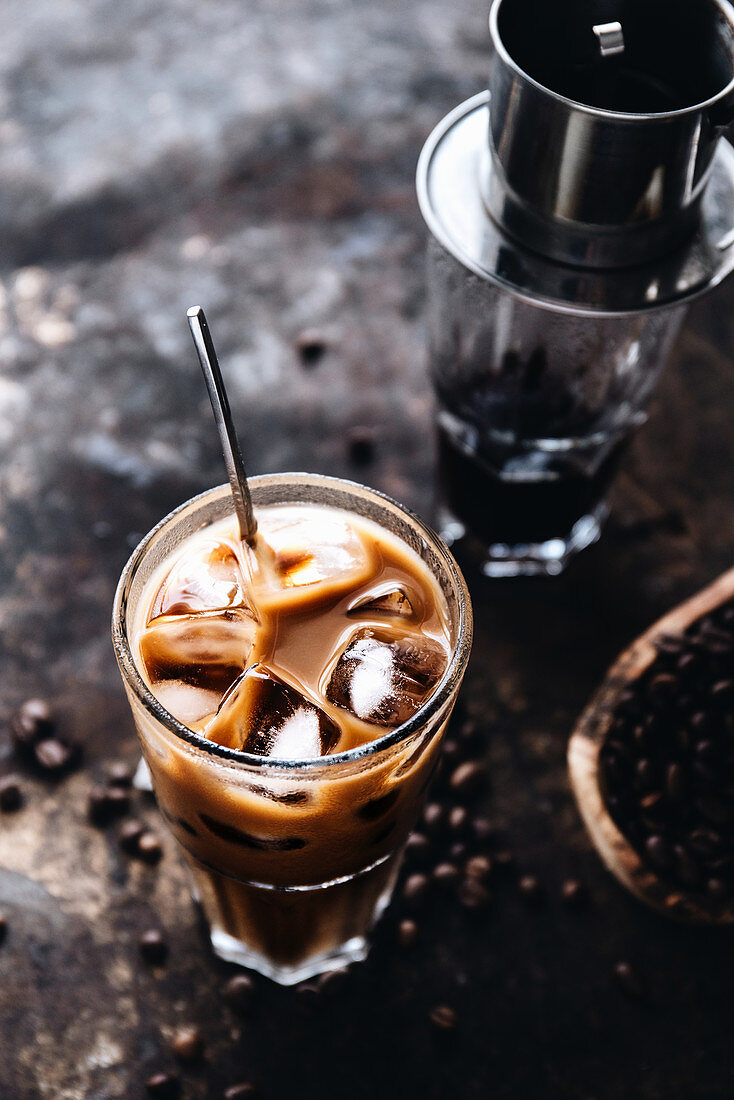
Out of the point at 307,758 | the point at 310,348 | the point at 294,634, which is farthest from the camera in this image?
the point at 310,348

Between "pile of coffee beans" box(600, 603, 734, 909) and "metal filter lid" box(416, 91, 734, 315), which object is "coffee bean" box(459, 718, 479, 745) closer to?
"pile of coffee beans" box(600, 603, 734, 909)

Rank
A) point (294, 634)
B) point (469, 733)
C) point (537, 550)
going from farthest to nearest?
1. point (537, 550)
2. point (469, 733)
3. point (294, 634)

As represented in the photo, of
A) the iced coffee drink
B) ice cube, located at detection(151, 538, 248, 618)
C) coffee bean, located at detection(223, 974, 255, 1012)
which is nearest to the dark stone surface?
coffee bean, located at detection(223, 974, 255, 1012)

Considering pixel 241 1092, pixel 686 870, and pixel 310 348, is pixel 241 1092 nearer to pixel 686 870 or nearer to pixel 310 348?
pixel 686 870

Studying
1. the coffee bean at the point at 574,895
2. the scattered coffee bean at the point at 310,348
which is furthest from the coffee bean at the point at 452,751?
the scattered coffee bean at the point at 310,348

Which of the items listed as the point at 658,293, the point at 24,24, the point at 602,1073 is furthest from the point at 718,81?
the point at 24,24

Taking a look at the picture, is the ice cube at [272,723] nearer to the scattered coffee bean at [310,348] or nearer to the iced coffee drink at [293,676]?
the iced coffee drink at [293,676]

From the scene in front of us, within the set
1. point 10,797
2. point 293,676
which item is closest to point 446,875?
point 293,676
